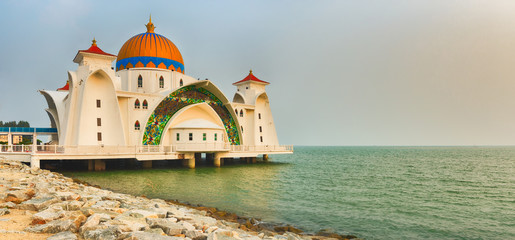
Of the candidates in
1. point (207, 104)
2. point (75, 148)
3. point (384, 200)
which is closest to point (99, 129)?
point (75, 148)

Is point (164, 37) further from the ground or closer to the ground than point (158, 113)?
further from the ground

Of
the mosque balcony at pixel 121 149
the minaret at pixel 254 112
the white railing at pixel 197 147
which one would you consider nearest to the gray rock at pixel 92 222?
the mosque balcony at pixel 121 149

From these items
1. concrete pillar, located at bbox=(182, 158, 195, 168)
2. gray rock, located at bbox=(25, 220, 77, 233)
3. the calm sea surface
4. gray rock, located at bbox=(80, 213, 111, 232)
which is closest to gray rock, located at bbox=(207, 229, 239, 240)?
gray rock, located at bbox=(80, 213, 111, 232)

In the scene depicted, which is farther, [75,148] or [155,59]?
[155,59]

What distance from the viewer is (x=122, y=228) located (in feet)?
19.3

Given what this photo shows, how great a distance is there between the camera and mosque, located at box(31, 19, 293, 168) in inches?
1118

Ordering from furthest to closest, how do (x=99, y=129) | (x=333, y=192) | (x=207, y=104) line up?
(x=207, y=104)
(x=99, y=129)
(x=333, y=192)

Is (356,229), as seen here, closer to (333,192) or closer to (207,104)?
(333,192)

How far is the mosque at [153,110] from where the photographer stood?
93.1 ft

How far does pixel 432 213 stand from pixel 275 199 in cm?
703

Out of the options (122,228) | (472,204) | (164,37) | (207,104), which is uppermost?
(164,37)

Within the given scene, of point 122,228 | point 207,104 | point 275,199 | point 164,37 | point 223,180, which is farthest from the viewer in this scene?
point 164,37

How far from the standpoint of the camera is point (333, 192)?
66.4 ft

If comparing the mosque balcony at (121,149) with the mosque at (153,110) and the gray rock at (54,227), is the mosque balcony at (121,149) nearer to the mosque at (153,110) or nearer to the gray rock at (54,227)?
the mosque at (153,110)
